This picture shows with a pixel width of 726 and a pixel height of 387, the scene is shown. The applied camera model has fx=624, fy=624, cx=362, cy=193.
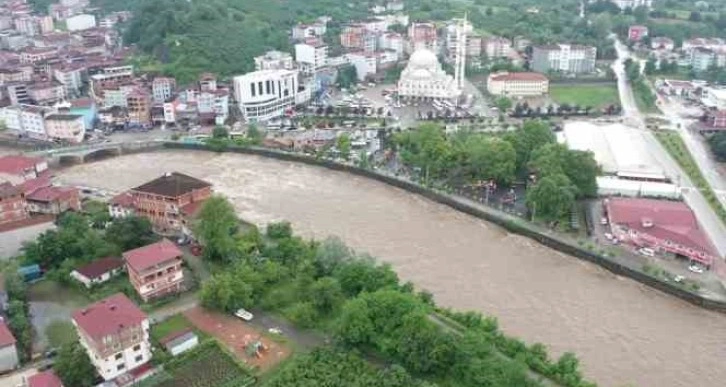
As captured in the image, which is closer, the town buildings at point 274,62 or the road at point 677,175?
the road at point 677,175

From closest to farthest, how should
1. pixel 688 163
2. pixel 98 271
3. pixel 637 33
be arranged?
pixel 98 271, pixel 688 163, pixel 637 33

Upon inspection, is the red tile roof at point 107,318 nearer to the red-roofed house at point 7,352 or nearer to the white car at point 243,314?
the red-roofed house at point 7,352

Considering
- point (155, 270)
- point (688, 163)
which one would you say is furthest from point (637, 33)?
point (155, 270)

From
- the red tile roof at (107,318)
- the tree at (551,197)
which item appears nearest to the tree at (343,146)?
the tree at (551,197)

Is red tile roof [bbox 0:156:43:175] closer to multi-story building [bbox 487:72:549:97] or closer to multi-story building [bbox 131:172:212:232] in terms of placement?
multi-story building [bbox 131:172:212:232]

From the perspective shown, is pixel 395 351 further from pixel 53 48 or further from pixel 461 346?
pixel 53 48

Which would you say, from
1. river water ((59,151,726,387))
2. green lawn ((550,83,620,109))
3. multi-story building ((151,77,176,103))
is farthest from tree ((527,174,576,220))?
multi-story building ((151,77,176,103))

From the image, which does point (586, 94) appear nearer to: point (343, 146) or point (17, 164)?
point (343, 146)
